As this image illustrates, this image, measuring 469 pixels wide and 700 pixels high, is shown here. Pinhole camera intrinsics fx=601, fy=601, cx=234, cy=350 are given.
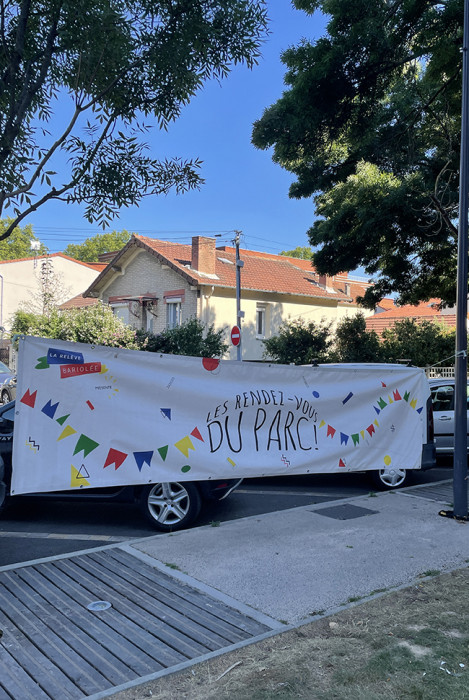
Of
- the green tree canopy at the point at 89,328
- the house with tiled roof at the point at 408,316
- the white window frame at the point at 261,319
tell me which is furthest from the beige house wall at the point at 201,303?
the green tree canopy at the point at 89,328

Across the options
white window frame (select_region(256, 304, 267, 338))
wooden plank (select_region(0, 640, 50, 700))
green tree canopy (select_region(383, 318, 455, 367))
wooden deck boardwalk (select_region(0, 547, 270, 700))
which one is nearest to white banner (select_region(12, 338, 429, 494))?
wooden deck boardwalk (select_region(0, 547, 270, 700))

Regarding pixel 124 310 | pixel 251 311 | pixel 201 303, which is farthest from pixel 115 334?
pixel 124 310

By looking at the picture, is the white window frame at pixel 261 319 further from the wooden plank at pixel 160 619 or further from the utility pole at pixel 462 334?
the wooden plank at pixel 160 619

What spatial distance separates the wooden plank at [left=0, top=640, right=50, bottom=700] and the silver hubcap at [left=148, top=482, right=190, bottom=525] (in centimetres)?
283

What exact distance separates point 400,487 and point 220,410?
3.69 m

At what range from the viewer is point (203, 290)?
92.3 feet

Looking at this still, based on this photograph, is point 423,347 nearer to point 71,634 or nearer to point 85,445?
point 85,445

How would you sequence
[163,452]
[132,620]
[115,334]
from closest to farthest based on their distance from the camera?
[132,620] → [163,452] → [115,334]

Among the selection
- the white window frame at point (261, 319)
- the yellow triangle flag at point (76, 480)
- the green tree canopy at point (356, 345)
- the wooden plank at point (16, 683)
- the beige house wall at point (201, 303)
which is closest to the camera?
the wooden plank at point (16, 683)

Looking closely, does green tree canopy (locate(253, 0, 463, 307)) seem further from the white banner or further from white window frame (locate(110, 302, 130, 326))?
white window frame (locate(110, 302, 130, 326))

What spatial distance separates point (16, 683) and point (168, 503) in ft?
10.2

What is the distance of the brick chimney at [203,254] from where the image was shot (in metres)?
28.6

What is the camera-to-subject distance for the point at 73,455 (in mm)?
5641

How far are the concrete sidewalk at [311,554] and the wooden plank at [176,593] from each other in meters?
0.13
